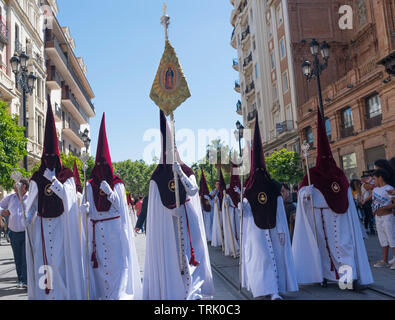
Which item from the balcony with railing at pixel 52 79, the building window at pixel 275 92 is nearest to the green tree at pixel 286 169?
the building window at pixel 275 92

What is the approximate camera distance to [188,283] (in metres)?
5.57

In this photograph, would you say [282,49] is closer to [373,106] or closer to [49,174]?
[373,106]

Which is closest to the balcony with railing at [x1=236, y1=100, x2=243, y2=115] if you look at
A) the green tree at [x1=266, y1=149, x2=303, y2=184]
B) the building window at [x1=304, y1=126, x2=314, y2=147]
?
the building window at [x1=304, y1=126, x2=314, y2=147]

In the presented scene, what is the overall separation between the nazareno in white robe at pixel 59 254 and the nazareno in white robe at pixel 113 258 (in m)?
0.26

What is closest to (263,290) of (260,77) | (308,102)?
(308,102)

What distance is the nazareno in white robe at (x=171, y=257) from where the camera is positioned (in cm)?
557

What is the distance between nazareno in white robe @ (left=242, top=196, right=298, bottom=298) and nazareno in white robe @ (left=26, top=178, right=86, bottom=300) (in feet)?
8.10

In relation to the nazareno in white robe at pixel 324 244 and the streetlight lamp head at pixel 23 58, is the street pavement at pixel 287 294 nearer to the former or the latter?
the nazareno in white robe at pixel 324 244

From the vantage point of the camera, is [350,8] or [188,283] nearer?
[188,283]

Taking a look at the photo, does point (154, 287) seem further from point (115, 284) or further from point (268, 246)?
point (268, 246)

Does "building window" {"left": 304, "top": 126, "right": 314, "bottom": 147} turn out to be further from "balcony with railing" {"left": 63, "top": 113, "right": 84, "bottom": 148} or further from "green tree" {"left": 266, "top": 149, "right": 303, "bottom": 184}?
"balcony with railing" {"left": 63, "top": 113, "right": 84, "bottom": 148}

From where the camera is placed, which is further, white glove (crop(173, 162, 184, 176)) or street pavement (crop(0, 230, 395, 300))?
street pavement (crop(0, 230, 395, 300))

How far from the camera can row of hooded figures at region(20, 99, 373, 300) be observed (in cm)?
570

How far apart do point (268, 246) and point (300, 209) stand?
1.21 m
